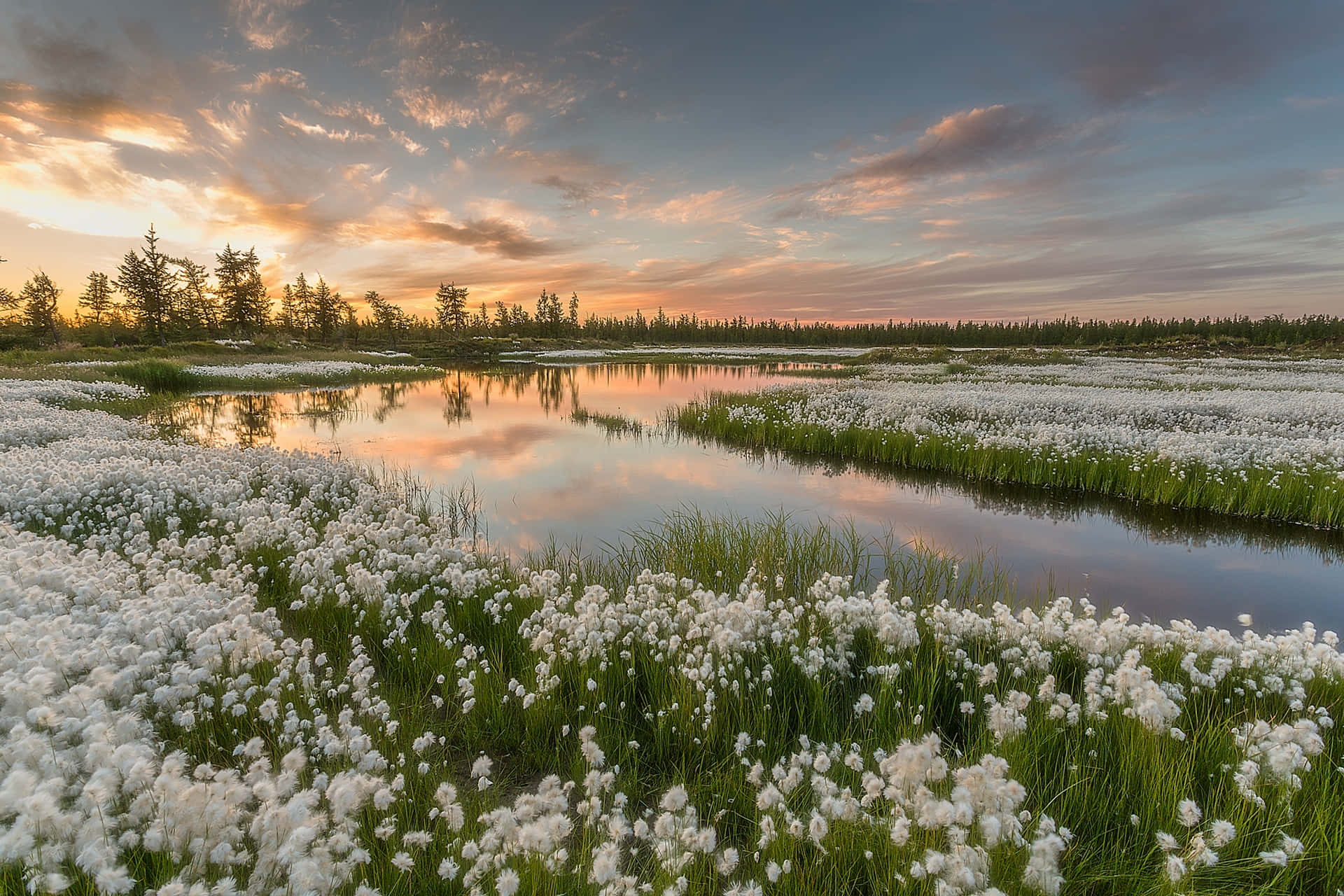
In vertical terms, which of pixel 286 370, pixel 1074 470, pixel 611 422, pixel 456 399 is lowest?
pixel 1074 470

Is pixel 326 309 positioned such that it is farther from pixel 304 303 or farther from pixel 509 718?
pixel 509 718

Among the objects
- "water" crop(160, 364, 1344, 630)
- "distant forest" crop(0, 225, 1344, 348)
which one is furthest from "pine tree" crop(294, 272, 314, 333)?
"water" crop(160, 364, 1344, 630)

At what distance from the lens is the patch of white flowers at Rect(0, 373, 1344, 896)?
277 centimetres

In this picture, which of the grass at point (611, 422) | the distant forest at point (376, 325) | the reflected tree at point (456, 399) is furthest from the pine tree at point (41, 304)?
the grass at point (611, 422)

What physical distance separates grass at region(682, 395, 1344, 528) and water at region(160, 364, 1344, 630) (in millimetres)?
507

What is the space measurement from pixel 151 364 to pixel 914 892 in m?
46.0

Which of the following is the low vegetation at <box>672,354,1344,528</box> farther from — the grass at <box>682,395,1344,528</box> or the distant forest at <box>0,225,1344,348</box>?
the distant forest at <box>0,225,1344,348</box>

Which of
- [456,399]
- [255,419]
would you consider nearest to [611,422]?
[456,399]

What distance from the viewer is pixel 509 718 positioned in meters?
4.84

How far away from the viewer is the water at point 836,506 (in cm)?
877

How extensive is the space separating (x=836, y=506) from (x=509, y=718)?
9552mm

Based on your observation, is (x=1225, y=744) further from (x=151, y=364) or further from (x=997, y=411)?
(x=151, y=364)

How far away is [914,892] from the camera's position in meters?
2.94

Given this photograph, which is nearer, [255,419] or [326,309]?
[255,419]
